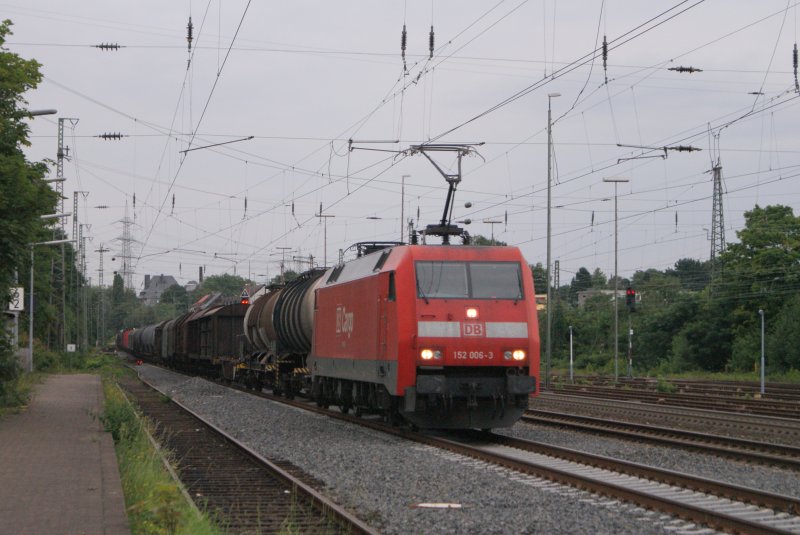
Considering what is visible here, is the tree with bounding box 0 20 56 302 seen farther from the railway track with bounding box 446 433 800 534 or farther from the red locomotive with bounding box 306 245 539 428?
the railway track with bounding box 446 433 800 534

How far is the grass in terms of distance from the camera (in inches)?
333

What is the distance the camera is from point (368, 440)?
56.5 feet

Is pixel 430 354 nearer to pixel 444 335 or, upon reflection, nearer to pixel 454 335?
pixel 444 335

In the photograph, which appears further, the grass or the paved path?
the paved path

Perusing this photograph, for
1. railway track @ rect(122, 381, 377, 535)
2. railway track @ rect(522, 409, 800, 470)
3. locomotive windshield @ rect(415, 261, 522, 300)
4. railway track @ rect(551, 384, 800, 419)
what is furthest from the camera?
railway track @ rect(551, 384, 800, 419)

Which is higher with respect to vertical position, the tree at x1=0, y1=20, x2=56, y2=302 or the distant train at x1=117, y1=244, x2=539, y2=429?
the tree at x1=0, y1=20, x2=56, y2=302

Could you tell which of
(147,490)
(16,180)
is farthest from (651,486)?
(16,180)

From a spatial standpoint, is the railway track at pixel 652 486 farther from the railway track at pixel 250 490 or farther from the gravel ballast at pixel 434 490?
the railway track at pixel 250 490

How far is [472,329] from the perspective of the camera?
16391 mm

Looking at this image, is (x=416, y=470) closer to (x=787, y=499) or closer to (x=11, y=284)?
(x=787, y=499)

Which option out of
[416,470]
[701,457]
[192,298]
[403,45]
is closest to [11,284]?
[403,45]

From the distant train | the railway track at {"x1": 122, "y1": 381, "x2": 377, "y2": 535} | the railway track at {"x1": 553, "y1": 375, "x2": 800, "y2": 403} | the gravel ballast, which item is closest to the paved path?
the railway track at {"x1": 122, "y1": 381, "x2": 377, "y2": 535}

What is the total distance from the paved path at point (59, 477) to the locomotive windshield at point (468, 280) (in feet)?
18.4

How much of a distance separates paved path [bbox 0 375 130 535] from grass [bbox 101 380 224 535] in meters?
0.15
